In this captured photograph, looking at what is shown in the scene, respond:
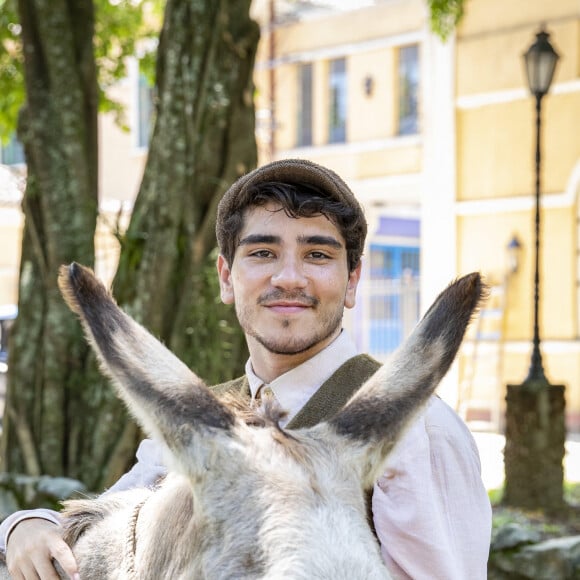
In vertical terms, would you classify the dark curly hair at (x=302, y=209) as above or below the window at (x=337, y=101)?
below

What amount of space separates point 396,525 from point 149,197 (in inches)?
164

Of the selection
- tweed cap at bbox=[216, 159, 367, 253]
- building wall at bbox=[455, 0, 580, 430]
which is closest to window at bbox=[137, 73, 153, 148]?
building wall at bbox=[455, 0, 580, 430]

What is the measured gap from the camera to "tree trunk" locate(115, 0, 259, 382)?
242 inches

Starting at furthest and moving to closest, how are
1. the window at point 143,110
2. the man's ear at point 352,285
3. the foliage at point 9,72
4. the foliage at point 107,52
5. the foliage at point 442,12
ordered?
the window at point 143,110, the foliage at point 107,52, the foliage at point 9,72, the foliage at point 442,12, the man's ear at point 352,285

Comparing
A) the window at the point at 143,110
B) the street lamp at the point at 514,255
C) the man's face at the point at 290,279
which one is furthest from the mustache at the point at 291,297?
the window at the point at 143,110

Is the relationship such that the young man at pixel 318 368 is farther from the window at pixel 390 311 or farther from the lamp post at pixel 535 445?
the window at pixel 390 311

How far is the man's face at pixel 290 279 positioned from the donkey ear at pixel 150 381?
1.90 ft

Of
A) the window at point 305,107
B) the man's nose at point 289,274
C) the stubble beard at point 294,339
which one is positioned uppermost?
the window at point 305,107

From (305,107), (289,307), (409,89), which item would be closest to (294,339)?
(289,307)

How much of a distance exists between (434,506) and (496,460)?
10.1m

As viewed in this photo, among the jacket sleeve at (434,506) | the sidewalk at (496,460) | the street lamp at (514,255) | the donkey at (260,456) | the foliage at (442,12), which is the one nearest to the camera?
the donkey at (260,456)

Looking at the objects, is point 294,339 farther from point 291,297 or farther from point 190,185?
point 190,185

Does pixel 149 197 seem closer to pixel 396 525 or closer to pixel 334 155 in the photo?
pixel 396 525

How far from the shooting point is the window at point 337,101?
2058 centimetres
